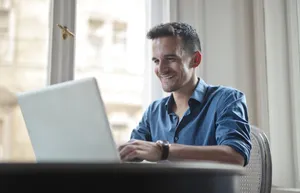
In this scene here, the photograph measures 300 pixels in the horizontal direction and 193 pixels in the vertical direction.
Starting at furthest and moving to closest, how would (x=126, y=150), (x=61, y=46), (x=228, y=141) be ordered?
(x=61, y=46), (x=228, y=141), (x=126, y=150)

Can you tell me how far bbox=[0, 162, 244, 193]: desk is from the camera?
542 millimetres

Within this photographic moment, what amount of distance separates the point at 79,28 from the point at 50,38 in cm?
16

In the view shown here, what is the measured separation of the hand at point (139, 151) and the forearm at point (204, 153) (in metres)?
0.06

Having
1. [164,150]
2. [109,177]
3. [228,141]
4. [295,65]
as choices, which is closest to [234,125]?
[228,141]

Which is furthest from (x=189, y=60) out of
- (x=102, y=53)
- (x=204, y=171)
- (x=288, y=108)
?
(x=204, y=171)

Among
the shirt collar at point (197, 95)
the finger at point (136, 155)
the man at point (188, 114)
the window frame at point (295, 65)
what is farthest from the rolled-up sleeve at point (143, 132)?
the window frame at point (295, 65)

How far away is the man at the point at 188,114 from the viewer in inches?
53.4

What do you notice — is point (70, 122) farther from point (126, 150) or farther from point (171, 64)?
point (171, 64)

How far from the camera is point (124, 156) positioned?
3.78ft

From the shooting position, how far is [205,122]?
1.59 metres

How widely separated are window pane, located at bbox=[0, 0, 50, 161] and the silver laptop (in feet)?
3.09

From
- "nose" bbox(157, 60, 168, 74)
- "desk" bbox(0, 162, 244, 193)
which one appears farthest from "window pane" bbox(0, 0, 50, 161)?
"desk" bbox(0, 162, 244, 193)

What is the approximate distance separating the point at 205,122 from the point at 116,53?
32.9 inches

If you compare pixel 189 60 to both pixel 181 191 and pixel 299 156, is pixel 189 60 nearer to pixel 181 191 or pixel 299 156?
pixel 299 156
